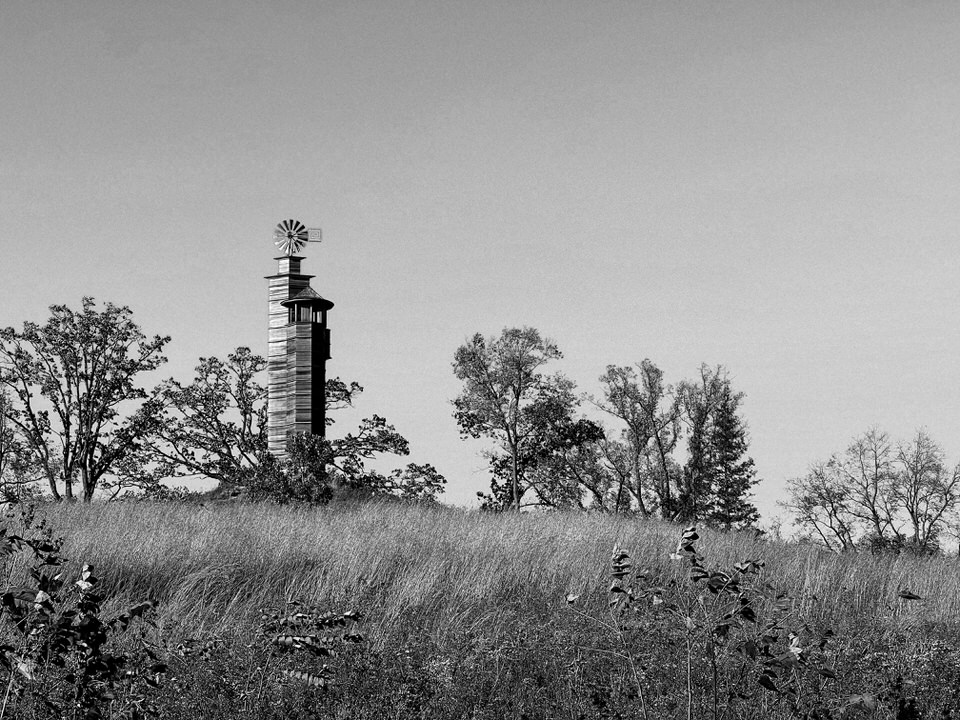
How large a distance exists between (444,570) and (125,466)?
16.0 metres

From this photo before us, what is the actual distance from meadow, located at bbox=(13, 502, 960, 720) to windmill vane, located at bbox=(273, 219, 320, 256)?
11.7m

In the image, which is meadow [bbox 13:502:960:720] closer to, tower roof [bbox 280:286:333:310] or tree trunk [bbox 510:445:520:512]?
tower roof [bbox 280:286:333:310]

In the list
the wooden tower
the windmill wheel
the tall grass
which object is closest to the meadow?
the tall grass

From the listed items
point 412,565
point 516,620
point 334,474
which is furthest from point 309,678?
point 334,474

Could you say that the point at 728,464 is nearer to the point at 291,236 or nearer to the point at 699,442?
the point at 699,442

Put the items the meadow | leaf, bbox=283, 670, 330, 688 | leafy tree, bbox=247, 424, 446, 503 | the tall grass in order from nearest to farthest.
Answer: the meadow → leaf, bbox=283, 670, 330, 688 → the tall grass → leafy tree, bbox=247, 424, 446, 503

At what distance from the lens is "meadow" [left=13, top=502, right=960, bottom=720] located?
253 inches

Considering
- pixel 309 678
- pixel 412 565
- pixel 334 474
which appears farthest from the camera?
pixel 334 474

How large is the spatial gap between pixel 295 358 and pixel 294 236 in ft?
11.1

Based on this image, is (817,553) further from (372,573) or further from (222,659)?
(222,659)

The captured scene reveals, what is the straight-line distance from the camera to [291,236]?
2573cm

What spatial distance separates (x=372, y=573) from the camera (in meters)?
10.5

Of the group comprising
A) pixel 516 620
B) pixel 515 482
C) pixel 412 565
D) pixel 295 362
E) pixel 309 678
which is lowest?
pixel 309 678

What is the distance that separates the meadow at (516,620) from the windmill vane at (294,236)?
1167 cm
